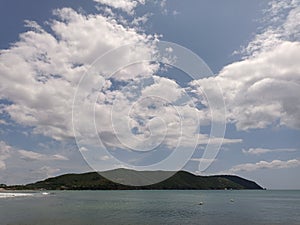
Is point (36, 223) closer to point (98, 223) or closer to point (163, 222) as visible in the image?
point (98, 223)

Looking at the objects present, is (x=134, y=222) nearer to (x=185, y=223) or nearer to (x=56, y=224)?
(x=185, y=223)

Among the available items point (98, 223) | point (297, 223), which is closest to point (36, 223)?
point (98, 223)

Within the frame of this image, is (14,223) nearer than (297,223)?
Yes

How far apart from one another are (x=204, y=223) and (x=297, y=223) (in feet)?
59.0

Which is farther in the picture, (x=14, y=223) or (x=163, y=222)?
(x=163, y=222)

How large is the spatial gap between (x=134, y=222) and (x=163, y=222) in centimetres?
540

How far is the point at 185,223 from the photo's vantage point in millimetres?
65688

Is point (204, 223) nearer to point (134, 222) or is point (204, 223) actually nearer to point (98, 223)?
point (134, 222)

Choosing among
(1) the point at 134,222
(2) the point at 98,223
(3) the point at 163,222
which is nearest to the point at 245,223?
(3) the point at 163,222

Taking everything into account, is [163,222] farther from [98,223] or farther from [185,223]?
[98,223]

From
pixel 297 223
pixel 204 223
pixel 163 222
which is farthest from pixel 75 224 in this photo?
pixel 297 223

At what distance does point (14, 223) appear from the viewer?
6097cm

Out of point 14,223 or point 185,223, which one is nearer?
point 14,223

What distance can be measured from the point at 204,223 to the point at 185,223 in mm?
3616
